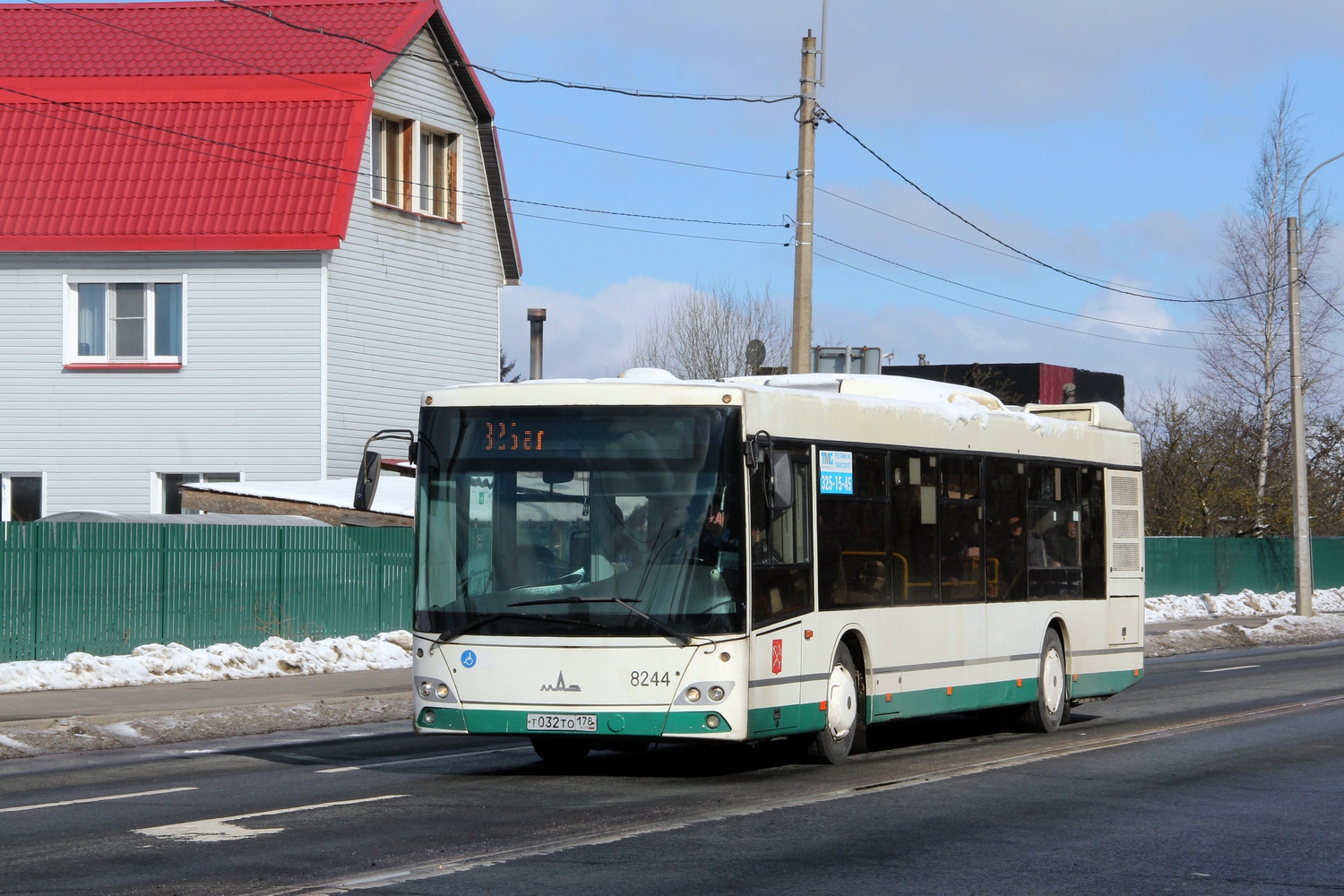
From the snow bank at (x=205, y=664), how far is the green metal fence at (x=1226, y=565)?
2662 centimetres

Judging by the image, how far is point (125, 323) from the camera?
30.4 metres

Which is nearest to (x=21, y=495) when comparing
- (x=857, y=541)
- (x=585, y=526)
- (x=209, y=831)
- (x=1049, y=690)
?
(x=1049, y=690)

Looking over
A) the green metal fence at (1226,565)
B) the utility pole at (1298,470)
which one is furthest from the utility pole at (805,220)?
the green metal fence at (1226,565)

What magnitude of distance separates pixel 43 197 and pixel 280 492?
21.9 feet

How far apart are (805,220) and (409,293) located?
11.0 meters

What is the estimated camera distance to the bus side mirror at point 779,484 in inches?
458

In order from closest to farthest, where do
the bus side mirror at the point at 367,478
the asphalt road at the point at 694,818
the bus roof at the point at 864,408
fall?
the asphalt road at the point at 694,818 < the bus roof at the point at 864,408 < the bus side mirror at the point at 367,478

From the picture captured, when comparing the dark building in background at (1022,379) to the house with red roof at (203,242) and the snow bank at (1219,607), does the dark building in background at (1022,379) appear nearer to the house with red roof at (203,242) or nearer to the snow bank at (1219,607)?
the snow bank at (1219,607)

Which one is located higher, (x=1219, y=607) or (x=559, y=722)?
(x=559, y=722)

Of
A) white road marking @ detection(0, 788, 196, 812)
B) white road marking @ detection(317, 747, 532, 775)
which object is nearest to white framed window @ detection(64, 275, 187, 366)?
white road marking @ detection(317, 747, 532, 775)

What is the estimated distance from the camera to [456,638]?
38.5 ft

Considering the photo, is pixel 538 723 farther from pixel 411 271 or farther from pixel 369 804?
pixel 411 271

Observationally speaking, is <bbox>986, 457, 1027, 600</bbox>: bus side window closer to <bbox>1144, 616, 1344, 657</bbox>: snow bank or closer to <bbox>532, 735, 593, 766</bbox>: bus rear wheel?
<bbox>532, 735, 593, 766</bbox>: bus rear wheel

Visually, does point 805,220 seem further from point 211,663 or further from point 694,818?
point 694,818
